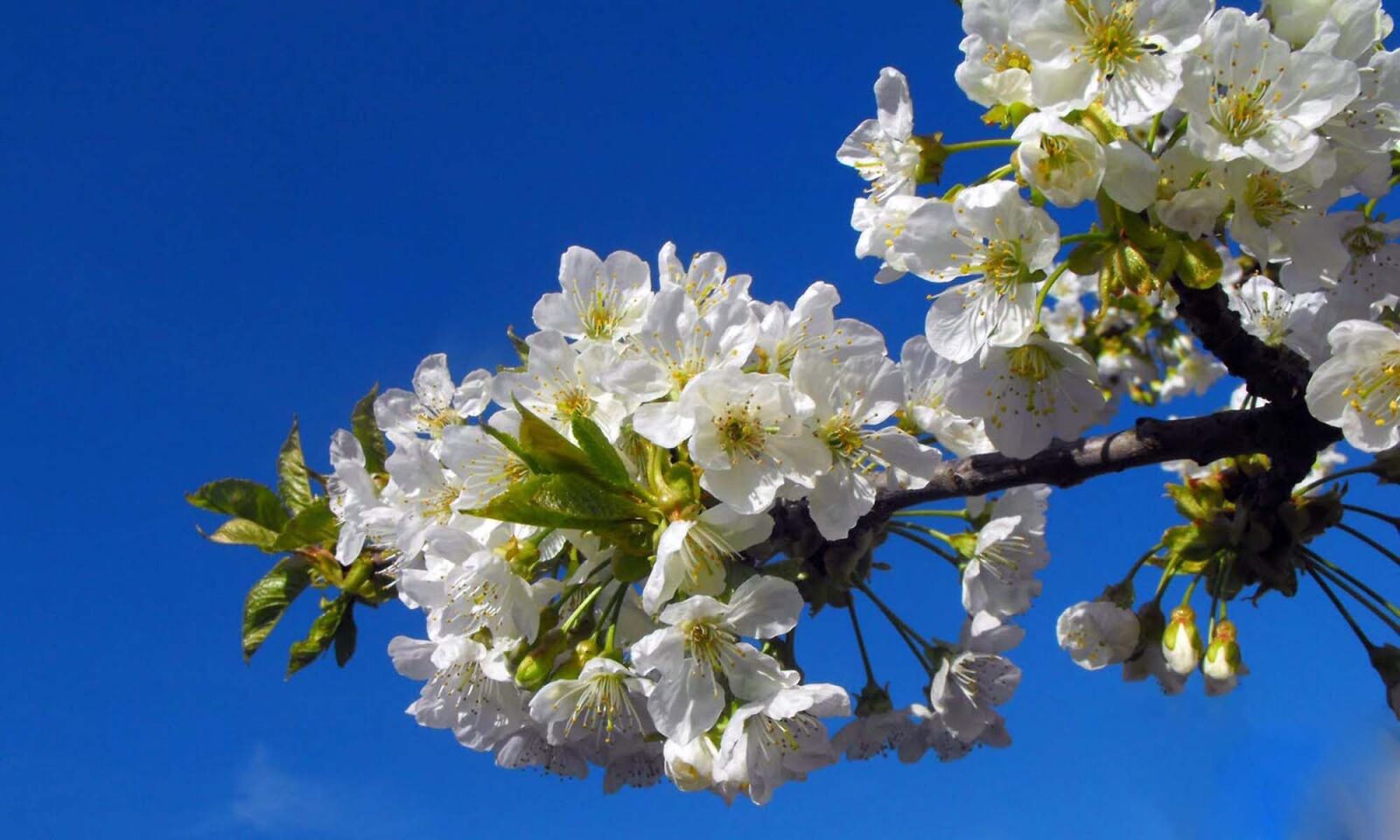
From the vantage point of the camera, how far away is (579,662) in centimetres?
268

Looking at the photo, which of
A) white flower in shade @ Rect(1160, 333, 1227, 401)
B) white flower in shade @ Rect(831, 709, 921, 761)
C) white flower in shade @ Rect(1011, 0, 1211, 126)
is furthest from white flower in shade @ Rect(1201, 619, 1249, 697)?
white flower in shade @ Rect(1160, 333, 1227, 401)

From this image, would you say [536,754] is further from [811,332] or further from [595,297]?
[811,332]

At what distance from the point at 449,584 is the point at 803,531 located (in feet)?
2.90

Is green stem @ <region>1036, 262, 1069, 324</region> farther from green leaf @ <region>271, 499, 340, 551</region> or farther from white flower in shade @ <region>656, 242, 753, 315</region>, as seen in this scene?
green leaf @ <region>271, 499, 340, 551</region>

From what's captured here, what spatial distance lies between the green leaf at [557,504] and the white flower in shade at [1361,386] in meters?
1.57

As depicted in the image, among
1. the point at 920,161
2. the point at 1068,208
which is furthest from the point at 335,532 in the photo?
the point at 1068,208

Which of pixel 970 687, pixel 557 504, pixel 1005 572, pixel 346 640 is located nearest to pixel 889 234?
pixel 557 504

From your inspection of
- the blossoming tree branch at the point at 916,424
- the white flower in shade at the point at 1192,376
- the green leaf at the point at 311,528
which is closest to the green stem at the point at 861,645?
the blossoming tree branch at the point at 916,424

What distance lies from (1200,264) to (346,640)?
275 cm

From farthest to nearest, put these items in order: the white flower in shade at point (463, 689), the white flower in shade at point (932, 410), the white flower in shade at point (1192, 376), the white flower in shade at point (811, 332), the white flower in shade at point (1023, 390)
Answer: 1. the white flower in shade at point (1192, 376)
2. the white flower in shade at point (932, 410)
3. the white flower in shade at point (463, 689)
4. the white flower in shade at point (1023, 390)
5. the white flower in shade at point (811, 332)

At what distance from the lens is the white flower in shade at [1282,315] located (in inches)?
131

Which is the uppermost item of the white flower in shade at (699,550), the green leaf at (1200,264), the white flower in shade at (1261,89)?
the white flower in shade at (1261,89)

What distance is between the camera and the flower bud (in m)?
3.29

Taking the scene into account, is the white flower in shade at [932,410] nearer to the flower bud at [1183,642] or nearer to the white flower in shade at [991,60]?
the white flower in shade at [991,60]
